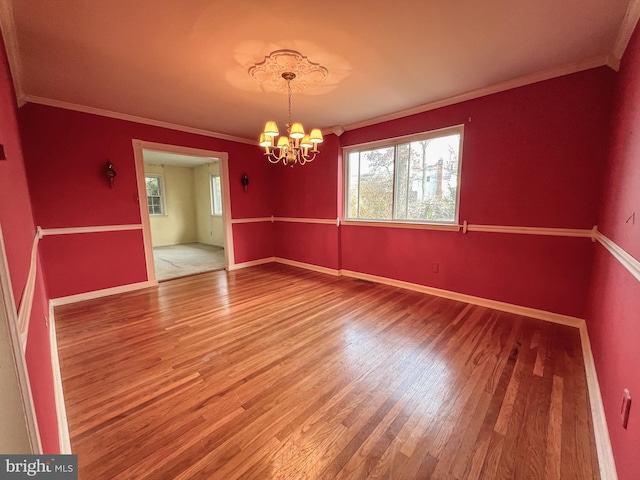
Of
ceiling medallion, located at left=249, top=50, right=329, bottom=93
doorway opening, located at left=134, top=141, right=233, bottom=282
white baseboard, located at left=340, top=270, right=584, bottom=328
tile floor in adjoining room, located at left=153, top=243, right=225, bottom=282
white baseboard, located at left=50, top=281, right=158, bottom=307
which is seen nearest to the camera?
ceiling medallion, located at left=249, top=50, right=329, bottom=93

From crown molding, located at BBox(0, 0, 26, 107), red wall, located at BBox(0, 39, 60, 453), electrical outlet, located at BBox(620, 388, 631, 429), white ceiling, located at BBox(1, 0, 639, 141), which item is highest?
white ceiling, located at BBox(1, 0, 639, 141)

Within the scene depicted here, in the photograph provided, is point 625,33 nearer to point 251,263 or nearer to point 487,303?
point 487,303

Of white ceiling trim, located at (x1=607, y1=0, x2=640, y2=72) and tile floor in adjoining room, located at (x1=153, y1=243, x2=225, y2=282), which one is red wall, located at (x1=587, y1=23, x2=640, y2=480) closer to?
white ceiling trim, located at (x1=607, y1=0, x2=640, y2=72)

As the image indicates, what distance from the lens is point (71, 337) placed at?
2.46m

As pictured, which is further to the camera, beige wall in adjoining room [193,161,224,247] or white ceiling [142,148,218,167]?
beige wall in adjoining room [193,161,224,247]

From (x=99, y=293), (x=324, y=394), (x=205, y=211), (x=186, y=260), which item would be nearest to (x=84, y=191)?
(x=99, y=293)

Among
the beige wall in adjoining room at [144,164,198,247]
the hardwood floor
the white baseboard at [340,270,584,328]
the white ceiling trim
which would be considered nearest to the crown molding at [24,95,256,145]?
the hardwood floor

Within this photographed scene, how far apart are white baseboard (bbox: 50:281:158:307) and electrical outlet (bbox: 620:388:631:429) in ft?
15.9

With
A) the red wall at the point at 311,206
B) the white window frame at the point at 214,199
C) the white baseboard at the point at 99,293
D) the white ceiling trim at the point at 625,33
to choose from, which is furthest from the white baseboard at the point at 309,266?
the white ceiling trim at the point at 625,33

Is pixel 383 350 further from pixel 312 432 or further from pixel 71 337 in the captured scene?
pixel 71 337

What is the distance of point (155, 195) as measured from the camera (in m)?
7.58

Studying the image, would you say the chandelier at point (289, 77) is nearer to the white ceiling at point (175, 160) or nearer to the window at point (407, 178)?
the window at point (407, 178)

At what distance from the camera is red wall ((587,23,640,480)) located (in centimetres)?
110

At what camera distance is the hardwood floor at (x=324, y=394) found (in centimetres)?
128
